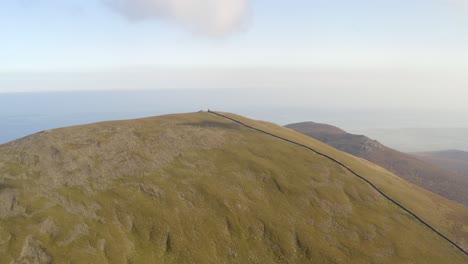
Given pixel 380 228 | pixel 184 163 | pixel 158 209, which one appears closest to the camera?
pixel 158 209

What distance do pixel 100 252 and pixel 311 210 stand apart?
4489 centimetres

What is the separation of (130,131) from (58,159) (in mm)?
22099

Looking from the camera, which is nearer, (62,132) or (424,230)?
(424,230)

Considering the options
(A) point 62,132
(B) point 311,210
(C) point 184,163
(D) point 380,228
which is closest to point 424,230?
(D) point 380,228

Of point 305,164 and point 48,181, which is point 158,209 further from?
point 305,164

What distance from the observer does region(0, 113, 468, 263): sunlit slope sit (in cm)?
6241

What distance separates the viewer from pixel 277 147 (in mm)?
101062

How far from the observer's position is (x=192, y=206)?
72812mm

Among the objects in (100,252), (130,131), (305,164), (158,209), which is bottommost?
(100,252)

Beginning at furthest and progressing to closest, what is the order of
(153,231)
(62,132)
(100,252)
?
(62,132)
(153,231)
(100,252)

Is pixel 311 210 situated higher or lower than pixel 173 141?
lower

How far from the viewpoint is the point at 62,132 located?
94.2 meters

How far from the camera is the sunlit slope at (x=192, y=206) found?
62406 millimetres

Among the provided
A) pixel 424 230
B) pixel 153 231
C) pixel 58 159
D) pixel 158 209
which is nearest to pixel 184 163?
pixel 158 209
